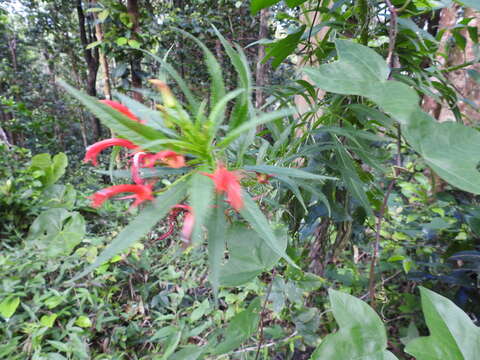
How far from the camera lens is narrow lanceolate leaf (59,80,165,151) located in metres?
0.22

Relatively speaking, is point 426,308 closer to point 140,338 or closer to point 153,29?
point 140,338

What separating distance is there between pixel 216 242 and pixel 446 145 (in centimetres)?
24

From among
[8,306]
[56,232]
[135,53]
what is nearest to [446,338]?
[8,306]

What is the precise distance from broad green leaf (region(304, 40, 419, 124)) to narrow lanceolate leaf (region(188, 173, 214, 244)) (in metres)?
0.13

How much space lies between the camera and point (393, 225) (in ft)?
4.09

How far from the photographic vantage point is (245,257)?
0.43 metres

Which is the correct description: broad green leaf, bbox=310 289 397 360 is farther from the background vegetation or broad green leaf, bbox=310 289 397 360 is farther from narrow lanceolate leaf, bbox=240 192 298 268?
narrow lanceolate leaf, bbox=240 192 298 268

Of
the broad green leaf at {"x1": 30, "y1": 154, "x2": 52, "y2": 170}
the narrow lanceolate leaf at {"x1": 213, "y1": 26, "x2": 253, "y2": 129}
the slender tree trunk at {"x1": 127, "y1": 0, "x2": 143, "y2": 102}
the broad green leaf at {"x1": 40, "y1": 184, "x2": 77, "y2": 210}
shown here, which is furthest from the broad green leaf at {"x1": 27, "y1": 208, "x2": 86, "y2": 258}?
the narrow lanceolate leaf at {"x1": 213, "y1": 26, "x2": 253, "y2": 129}

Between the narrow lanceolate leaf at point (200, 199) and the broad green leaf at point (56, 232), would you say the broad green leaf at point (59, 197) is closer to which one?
the broad green leaf at point (56, 232)

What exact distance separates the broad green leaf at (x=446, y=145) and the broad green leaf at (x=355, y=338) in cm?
19

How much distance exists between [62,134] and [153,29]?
2.72 meters

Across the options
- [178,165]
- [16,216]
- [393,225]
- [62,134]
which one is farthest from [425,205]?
[62,134]

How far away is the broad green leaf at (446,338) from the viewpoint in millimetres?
309

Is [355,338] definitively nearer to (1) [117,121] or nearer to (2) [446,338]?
(2) [446,338]
